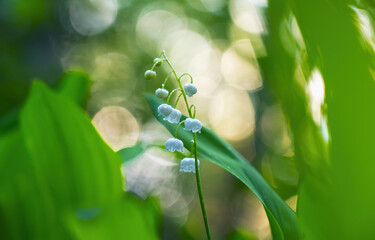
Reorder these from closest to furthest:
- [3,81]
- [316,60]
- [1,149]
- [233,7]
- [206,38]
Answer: [316,60]
[1,149]
[3,81]
[233,7]
[206,38]

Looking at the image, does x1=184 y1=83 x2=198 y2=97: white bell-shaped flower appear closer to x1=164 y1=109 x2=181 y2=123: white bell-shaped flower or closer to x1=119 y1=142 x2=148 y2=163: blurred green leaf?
x1=164 y1=109 x2=181 y2=123: white bell-shaped flower

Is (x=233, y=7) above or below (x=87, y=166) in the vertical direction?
below

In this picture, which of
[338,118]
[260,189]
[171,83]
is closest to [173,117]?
[260,189]

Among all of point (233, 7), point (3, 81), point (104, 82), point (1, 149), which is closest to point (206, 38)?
point (233, 7)

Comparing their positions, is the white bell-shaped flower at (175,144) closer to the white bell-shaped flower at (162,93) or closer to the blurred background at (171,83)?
the white bell-shaped flower at (162,93)

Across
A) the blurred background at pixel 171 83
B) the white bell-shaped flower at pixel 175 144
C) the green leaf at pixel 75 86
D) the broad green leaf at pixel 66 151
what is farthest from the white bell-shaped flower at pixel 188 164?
the blurred background at pixel 171 83

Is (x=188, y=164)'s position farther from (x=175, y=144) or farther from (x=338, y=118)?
(x=338, y=118)

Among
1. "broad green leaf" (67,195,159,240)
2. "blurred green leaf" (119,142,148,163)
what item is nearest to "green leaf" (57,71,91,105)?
"blurred green leaf" (119,142,148,163)

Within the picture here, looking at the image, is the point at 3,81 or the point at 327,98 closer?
the point at 327,98

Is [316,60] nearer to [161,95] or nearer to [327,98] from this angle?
[327,98]
